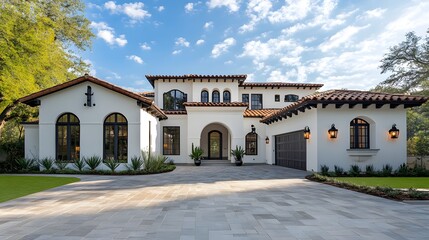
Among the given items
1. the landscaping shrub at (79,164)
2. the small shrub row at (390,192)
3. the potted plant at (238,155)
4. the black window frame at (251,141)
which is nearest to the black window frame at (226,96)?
the black window frame at (251,141)

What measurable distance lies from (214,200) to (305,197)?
2.60 m

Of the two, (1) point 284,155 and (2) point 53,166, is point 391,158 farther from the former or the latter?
(2) point 53,166

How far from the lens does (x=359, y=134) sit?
12.3 metres

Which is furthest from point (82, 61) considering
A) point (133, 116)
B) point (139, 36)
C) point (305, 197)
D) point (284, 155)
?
point (305, 197)

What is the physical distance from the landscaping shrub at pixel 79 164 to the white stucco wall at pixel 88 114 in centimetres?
34

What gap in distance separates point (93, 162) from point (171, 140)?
723cm

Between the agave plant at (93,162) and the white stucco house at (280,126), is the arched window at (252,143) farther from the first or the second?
the agave plant at (93,162)

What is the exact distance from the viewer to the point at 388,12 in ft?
37.7

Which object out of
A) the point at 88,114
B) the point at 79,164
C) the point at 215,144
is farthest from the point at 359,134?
the point at 79,164

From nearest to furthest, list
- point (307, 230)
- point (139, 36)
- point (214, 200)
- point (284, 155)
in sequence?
point (307, 230), point (214, 200), point (284, 155), point (139, 36)

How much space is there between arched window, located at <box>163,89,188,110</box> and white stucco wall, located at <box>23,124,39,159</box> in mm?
9548

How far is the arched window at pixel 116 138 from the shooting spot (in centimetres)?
1319

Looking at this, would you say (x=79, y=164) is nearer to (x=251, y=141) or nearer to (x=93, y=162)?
(x=93, y=162)

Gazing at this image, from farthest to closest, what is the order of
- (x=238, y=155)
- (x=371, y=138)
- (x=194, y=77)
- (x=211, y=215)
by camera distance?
1. (x=194, y=77)
2. (x=238, y=155)
3. (x=371, y=138)
4. (x=211, y=215)
